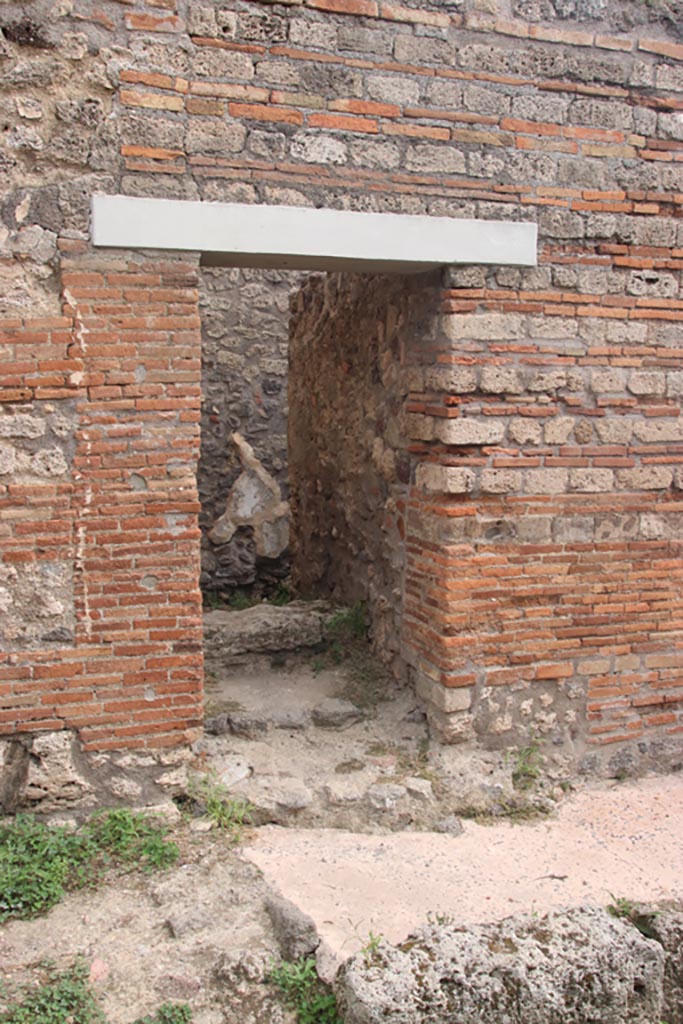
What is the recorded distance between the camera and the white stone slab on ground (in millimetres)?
3943

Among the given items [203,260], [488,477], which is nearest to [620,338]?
[488,477]

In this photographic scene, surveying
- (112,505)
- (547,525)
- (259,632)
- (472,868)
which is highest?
(112,505)

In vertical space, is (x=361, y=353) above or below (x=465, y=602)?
above

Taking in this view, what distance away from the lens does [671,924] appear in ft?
11.6

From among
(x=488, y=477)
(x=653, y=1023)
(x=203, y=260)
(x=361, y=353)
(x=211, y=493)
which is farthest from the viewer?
(x=211, y=493)

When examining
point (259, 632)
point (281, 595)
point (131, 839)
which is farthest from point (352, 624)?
point (131, 839)

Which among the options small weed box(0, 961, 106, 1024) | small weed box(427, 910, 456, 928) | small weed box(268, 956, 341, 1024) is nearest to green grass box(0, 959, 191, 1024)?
small weed box(0, 961, 106, 1024)

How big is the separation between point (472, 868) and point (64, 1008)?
1901 mm

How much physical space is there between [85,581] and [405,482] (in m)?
1.98

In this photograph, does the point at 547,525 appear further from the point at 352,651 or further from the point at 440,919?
the point at 440,919

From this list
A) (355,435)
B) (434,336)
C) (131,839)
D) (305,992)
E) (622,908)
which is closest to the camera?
(305,992)

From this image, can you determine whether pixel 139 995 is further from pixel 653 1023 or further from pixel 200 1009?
pixel 653 1023

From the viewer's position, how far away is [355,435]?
6328mm

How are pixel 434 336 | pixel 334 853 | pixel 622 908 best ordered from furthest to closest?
pixel 434 336 → pixel 334 853 → pixel 622 908
